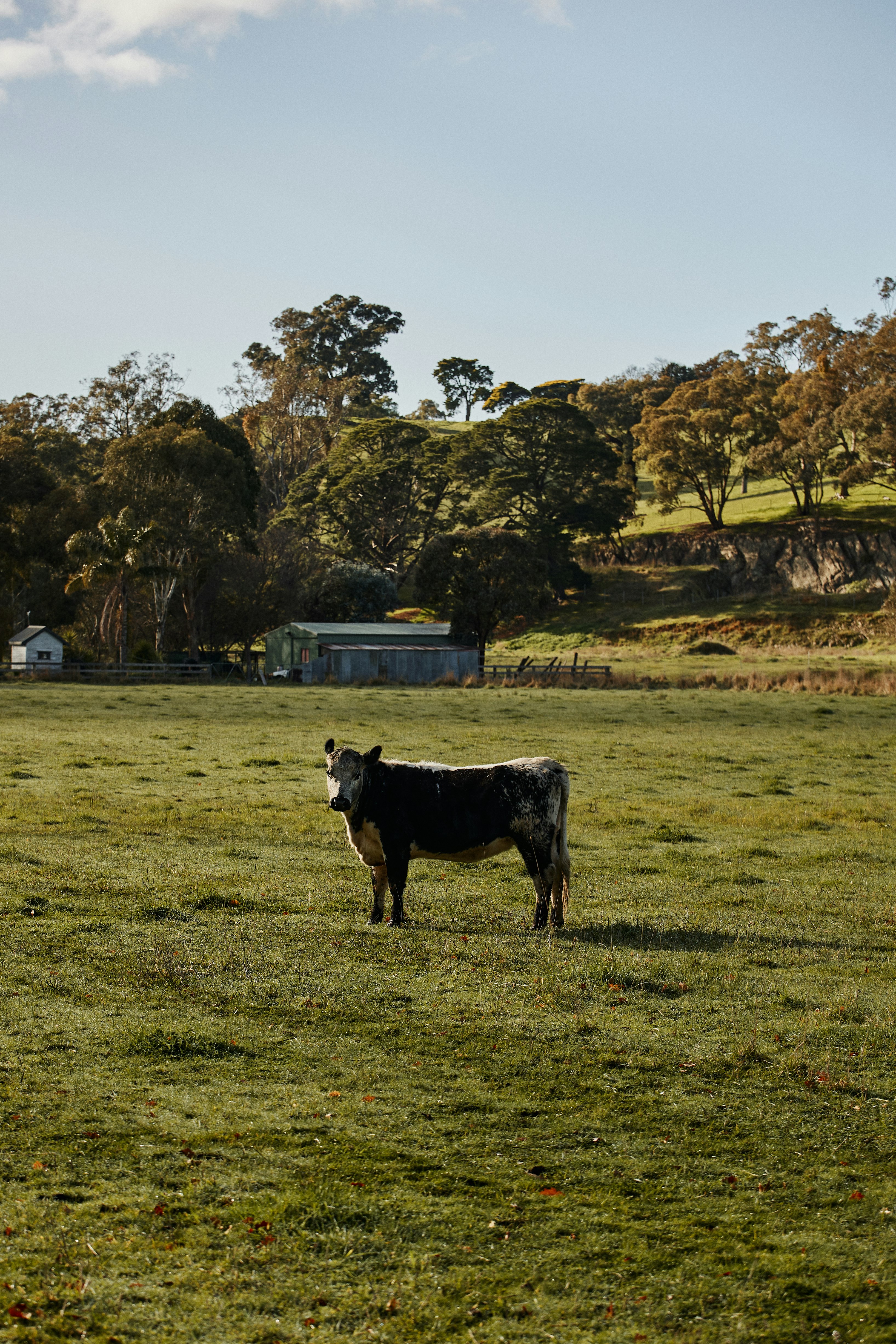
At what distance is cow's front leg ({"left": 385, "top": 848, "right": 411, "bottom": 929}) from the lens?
478 inches

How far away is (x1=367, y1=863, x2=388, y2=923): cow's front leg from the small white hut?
208 feet

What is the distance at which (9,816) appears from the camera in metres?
18.5

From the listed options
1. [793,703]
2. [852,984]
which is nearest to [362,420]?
[793,703]

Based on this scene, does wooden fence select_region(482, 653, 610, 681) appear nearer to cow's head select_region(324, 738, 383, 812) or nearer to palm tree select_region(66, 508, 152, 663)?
palm tree select_region(66, 508, 152, 663)

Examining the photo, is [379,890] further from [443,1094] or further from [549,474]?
[549,474]

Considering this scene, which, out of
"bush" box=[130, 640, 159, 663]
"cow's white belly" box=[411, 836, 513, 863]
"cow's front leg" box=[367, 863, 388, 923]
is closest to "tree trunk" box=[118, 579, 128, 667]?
"bush" box=[130, 640, 159, 663]

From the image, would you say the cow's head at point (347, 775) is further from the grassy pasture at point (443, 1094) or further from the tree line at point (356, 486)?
the tree line at point (356, 486)

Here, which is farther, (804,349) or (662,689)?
(804,349)

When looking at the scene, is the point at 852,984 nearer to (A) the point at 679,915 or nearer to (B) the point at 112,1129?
(A) the point at 679,915

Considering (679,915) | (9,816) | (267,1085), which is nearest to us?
(267,1085)

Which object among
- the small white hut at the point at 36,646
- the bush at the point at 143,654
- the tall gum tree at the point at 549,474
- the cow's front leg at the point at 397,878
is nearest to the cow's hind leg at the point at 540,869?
the cow's front leg at the point at 397,878

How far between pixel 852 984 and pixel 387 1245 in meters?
6.01

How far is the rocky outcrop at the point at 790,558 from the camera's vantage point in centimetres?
9425

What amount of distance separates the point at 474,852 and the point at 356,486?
93945mm
